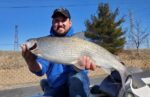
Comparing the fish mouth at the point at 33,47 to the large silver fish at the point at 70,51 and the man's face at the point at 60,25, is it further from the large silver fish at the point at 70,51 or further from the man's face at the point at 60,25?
the man's face at the point at 60,25

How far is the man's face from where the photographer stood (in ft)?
17.5

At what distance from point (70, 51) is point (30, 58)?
0.73 m

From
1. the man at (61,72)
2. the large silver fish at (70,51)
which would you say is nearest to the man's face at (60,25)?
the man at (61,72)

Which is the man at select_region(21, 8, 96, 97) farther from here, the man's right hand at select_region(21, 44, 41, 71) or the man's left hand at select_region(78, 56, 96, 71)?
the man's left hand at select_region(78, 56, 96, 71)

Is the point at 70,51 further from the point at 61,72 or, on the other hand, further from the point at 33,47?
the point at 61,72

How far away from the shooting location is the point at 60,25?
17.5ft

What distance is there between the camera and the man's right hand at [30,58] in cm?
471

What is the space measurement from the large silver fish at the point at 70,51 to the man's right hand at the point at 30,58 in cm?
10

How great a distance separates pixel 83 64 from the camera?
465 cm

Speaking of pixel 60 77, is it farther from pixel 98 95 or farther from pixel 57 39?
pixel 57 39

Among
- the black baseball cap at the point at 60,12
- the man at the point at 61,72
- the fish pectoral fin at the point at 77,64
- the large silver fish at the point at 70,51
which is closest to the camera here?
the large silver fish at the point at 70,51

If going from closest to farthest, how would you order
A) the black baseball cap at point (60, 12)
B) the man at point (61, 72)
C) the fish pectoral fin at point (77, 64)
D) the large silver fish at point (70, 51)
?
the large silver fish at point (70, 51), the fish pectoral fin at point (77, 64), the man at point (61, 72), the black baseball cap at point (60, 12)

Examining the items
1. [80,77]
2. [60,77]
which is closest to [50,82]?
[60,77]

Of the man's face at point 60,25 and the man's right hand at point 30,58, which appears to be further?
the man's face at point 60,25
